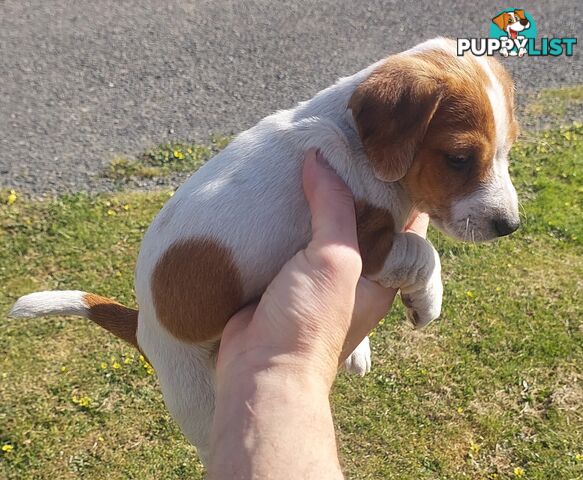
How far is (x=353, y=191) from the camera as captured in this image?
2893mm

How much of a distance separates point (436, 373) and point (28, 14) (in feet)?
27.2

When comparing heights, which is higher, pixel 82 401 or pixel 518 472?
pixel 82 401

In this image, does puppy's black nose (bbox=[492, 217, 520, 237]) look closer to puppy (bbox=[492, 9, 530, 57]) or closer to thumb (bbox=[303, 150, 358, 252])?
thumb (bbox=[303, 150, 358, 252])

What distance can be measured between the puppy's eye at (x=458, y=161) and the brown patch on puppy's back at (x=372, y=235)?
0.36 meters

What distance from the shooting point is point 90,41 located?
29.8ft

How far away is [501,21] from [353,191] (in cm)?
779

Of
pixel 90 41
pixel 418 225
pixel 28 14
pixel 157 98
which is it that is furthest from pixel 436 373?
pixel 28 14

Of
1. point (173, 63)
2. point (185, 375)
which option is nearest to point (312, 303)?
point (185, 375)

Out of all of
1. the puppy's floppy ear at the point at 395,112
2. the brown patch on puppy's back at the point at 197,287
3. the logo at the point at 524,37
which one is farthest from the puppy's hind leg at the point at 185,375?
the logo at the point at 524,37

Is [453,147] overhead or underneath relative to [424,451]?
overhead

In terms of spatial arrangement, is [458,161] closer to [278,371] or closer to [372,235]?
[372,235]

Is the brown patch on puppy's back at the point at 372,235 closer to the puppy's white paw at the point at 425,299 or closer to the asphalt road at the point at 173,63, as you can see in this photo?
the puppy's white paw at the point at 425,299

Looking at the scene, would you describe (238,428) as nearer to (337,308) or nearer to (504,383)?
(337,308)

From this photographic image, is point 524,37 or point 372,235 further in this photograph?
point 524,37
